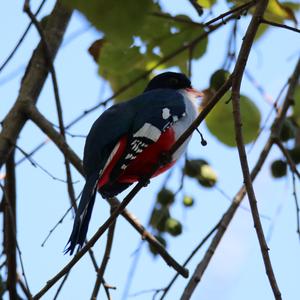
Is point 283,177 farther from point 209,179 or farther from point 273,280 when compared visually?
point 273,280

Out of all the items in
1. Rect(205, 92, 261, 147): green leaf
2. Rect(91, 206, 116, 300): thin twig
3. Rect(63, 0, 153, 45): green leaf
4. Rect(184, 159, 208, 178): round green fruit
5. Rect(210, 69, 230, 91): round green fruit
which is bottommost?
Rect(63, 0, 153, 45): green leaf

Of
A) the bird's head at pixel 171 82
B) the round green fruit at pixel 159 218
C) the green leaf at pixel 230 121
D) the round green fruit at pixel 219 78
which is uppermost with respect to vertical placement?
the bird's head at pixel 171 82

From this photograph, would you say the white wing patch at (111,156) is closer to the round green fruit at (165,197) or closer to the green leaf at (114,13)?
the round green fruit at (165,197)

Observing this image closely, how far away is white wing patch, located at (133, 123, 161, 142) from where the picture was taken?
268 cm

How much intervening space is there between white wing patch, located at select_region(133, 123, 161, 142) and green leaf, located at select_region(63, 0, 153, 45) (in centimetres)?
197

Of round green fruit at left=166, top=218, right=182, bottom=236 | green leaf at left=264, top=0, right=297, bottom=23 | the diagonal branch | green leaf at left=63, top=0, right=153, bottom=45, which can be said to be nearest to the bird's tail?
the diagonal branch

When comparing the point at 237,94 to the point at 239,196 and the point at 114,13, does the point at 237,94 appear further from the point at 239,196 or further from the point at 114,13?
the point at 114,13

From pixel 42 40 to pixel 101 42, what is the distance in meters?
0.29

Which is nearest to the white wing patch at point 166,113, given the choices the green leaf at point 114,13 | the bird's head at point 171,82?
the bird's head at point 171,82

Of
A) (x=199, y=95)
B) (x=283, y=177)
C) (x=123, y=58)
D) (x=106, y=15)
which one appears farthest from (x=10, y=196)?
(x=106, y=15)

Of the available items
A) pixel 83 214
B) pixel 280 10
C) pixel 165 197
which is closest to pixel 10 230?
pixel 83 214

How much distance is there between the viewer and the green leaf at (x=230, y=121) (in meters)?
2.79

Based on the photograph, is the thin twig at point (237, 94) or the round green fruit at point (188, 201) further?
the round green fruit at point (188, 201)

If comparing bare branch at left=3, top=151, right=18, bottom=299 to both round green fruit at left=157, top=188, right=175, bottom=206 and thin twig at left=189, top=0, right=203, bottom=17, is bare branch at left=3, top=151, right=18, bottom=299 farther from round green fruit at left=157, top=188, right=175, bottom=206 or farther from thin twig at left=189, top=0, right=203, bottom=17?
thin twig at left=189, top=0, right=203, bottom=17
